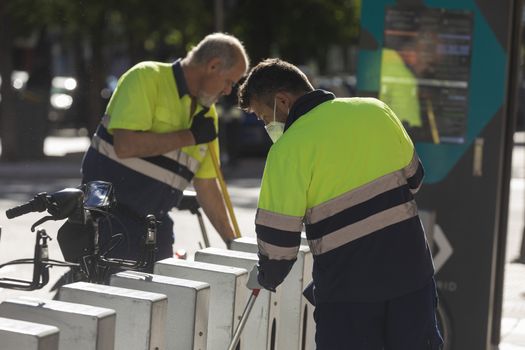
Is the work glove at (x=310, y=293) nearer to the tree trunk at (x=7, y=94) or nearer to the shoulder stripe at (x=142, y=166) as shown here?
the shoulder stripe at (x=142, y=166)

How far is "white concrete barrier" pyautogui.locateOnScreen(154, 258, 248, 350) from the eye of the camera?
181 inches

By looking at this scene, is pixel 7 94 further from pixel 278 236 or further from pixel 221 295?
pixel 278 236

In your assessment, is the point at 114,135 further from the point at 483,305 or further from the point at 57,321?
the point at 483,305

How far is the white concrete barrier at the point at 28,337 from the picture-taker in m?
3.39

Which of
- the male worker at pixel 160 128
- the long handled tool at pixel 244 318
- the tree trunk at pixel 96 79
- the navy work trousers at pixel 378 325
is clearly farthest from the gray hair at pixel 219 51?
the tree trunk at pixel 96 79

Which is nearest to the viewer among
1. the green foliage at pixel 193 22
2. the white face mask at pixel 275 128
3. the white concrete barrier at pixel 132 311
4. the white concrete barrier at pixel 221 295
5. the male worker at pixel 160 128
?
the white concrete barrier at pixel 132 311

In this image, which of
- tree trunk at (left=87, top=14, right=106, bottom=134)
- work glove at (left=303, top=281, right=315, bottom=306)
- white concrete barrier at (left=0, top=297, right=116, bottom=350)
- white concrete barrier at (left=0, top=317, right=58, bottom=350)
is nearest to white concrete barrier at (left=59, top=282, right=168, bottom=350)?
white concrete barrier at (left=0, top=297, right=116, bottom=350)

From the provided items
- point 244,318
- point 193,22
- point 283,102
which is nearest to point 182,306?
point 244,318

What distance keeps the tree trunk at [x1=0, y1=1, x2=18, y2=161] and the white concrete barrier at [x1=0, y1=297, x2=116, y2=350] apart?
17.2 metres

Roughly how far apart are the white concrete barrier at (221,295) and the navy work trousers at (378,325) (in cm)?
50

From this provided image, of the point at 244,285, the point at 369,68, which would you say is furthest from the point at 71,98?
the point at 244,285

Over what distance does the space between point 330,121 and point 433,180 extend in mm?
2838

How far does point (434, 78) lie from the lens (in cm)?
692

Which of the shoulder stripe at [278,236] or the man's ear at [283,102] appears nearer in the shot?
the shoulder stripe at [278,236]
